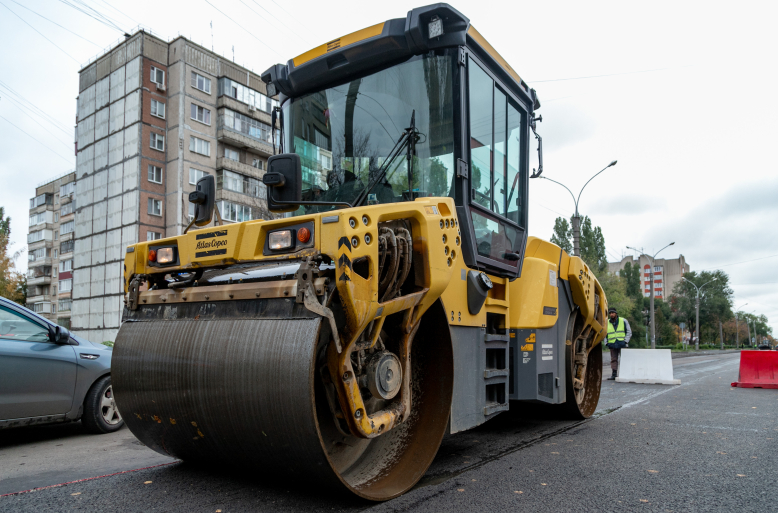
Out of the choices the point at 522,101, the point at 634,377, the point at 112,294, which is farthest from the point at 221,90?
the point at 522,101

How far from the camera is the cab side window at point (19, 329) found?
564 centimetres

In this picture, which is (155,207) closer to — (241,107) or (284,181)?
(241,107)

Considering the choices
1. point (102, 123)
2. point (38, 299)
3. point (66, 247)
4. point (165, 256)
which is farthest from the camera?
point (38, 299)

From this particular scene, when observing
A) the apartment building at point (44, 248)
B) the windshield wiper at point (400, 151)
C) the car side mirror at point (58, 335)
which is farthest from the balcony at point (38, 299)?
the windshield wiper at point (400, 151)

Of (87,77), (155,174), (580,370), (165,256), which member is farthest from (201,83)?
(165,256)

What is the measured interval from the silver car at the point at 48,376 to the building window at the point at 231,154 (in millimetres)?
37288

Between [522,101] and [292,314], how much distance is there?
3929 millimetres

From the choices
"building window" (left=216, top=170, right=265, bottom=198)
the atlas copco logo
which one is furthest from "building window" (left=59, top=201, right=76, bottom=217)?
the atlas copco logo

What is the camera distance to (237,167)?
41.3 m

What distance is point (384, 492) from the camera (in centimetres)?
355

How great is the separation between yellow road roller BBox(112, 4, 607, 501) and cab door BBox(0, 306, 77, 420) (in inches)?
93.3

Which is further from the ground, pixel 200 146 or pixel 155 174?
pixel 200 146

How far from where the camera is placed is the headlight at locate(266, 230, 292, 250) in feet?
10.8

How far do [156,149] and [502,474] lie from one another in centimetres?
4095
